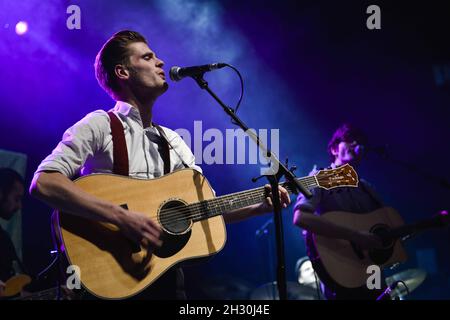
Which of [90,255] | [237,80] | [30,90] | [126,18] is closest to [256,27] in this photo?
[237,80]

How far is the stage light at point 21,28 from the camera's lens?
5.14 metres

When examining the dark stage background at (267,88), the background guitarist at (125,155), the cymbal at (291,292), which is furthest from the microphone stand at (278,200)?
the dark stage background at (267,88)

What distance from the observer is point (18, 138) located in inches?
203

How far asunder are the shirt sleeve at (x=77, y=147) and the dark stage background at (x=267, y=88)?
9.63ft

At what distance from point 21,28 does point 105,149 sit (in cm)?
335

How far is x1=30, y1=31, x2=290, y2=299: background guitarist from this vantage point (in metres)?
2.32

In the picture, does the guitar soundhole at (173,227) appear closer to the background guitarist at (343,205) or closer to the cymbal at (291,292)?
the background guitarist at (343,205)

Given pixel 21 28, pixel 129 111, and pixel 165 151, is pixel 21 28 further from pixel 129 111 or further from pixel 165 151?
pixel 165 151

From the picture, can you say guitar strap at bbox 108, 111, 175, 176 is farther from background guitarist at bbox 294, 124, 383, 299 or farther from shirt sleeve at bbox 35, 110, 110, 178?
background guitarist at bbox 294, 124, 383, 299

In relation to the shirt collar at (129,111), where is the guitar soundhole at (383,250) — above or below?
below

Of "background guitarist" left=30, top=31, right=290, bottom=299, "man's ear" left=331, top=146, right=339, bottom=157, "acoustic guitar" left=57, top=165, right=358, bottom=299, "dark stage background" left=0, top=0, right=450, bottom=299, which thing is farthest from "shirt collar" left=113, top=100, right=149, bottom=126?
"man's ear" left=331, top=146, right=339, bottom=157

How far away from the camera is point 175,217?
2602 mm
